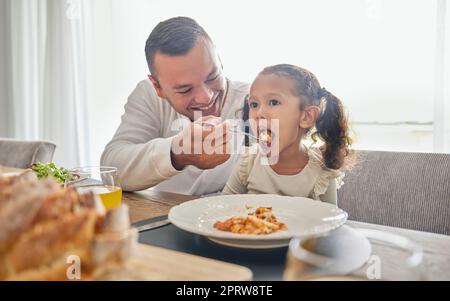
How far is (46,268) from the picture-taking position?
36 cm

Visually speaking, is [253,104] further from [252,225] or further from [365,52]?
[365,52]

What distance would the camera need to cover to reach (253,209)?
79 centimetres

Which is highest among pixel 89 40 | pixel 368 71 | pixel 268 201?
pixel 89 40

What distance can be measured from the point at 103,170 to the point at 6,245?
1.50 feet

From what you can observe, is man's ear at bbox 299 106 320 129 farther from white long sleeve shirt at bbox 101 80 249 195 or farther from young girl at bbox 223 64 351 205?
white long sleeve shirt at bbox 101 80 249 195

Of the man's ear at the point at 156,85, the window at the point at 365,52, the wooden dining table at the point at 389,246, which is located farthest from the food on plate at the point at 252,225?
the window at the point at 365,52

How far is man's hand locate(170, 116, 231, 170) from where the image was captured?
3.46 feet

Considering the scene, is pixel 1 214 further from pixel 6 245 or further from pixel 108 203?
pixel 108 203

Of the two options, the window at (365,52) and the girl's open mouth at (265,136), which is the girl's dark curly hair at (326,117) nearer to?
the girl's open mouth at (265,136)

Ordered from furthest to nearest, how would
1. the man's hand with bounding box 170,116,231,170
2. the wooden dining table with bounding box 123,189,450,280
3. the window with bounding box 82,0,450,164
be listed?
the window with bounding box 82,0,450,164, the man's hand with bounding box 170,116,231,170, the wooden dining table with bounding box 123,189,450,280

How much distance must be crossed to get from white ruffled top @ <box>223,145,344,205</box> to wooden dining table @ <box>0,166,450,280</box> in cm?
32

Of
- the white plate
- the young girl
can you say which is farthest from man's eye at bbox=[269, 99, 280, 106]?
the white plate

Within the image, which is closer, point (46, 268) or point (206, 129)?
point (46, 268)
